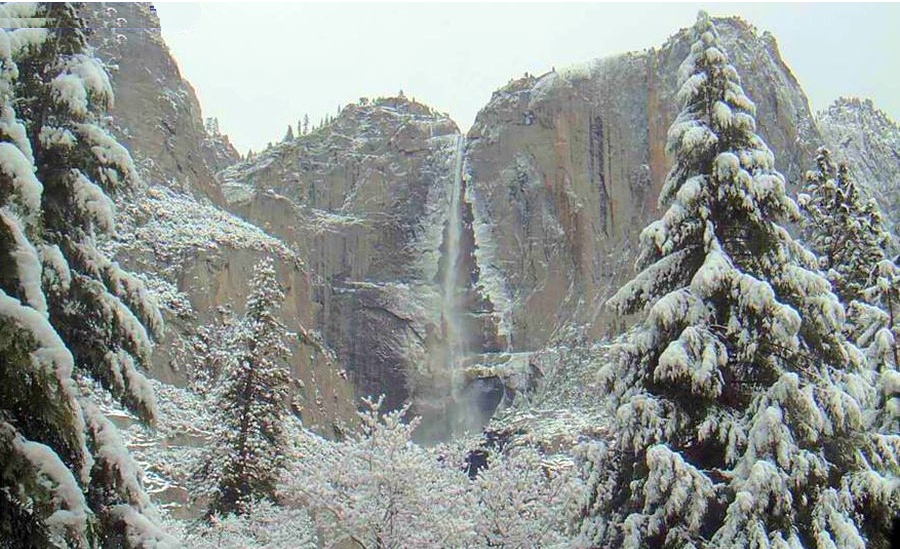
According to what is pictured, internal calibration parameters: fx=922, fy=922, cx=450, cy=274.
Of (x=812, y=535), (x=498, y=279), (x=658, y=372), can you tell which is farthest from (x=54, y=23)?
(x=498, y=279)

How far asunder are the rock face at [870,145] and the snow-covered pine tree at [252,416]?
58.3 metres

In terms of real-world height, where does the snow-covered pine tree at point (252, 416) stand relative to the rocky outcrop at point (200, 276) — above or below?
below

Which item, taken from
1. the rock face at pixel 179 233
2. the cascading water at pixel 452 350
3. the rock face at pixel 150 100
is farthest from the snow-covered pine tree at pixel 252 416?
the cascading water at pixel 452 350

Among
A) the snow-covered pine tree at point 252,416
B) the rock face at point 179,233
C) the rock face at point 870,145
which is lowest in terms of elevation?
the snow-covered pine tree at point 252,416

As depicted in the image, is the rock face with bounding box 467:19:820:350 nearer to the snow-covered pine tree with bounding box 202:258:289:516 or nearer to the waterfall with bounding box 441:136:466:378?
the waterfall with bounding box 441:136:466:378

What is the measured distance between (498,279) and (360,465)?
2250 inches

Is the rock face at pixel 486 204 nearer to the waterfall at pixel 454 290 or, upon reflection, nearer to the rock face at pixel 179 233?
the waterfall at pixel 454 290

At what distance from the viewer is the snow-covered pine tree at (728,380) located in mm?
11297

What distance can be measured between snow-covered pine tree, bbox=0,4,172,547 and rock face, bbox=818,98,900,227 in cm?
7017

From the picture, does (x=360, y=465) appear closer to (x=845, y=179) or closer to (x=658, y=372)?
(x=658, y=372)

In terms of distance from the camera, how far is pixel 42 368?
6781 mm

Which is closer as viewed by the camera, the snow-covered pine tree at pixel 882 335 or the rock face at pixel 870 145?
the snow-covered pine tree at pixel 882 335

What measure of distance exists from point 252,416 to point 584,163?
5649 centimetres

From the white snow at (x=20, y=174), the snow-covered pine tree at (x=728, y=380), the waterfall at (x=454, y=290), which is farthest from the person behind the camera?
the waterfall at (x=454, y=290)
